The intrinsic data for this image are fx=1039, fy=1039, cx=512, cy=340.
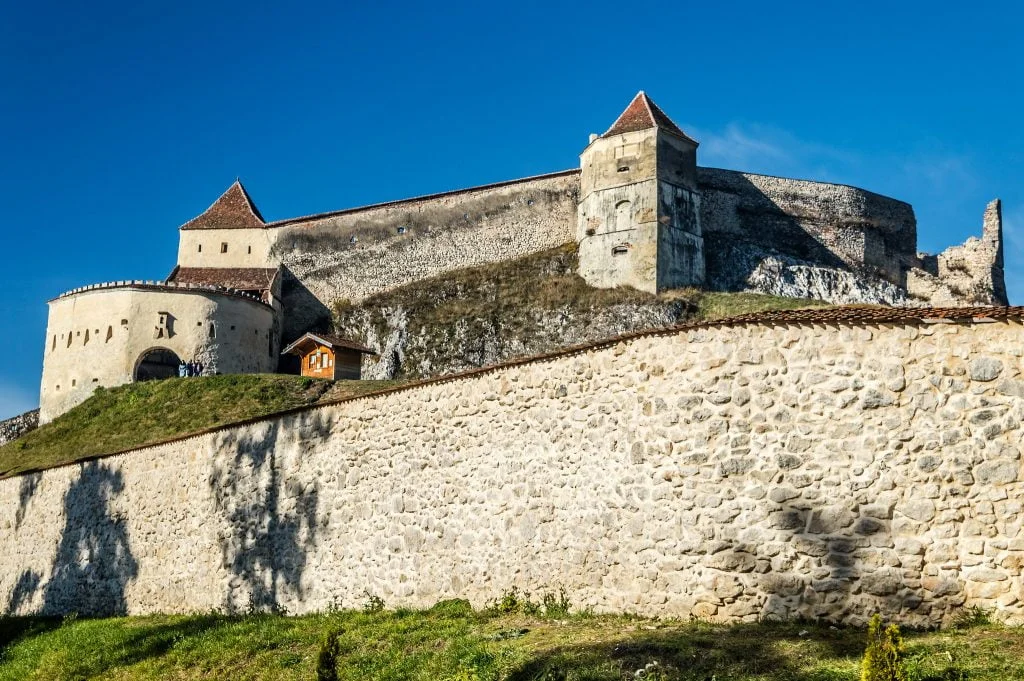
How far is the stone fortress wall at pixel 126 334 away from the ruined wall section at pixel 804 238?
68.4 ft

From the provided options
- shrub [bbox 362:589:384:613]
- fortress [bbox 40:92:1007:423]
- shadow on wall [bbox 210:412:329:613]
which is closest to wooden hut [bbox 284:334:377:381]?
fortress [bbox 40:92:1007:423]

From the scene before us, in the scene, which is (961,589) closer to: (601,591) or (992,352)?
(992,352)

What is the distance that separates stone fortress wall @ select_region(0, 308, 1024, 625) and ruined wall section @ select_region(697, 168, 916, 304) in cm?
3312

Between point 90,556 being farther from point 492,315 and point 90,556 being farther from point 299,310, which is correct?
point 299,310

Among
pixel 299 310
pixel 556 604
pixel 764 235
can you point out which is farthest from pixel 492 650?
pixel 764 235

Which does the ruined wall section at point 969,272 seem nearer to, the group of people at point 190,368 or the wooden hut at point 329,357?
the wooden hut at point 329,357

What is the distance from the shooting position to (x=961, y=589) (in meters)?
9.78

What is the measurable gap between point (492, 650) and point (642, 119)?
123ft

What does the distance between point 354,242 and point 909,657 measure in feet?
144

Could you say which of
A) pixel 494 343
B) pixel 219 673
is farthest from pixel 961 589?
pixel 494 343

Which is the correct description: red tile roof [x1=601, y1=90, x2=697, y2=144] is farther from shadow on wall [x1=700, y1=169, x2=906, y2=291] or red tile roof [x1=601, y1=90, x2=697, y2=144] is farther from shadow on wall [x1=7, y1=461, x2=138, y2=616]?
shadow on wall [x1=7, y1=461, x2=138, y2=616]

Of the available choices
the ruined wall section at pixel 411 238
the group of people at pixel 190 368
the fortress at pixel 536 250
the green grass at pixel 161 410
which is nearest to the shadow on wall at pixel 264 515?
the green grass at pixel 161 410

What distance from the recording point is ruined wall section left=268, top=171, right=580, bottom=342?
1924 inches

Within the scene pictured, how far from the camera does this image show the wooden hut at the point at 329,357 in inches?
1495
